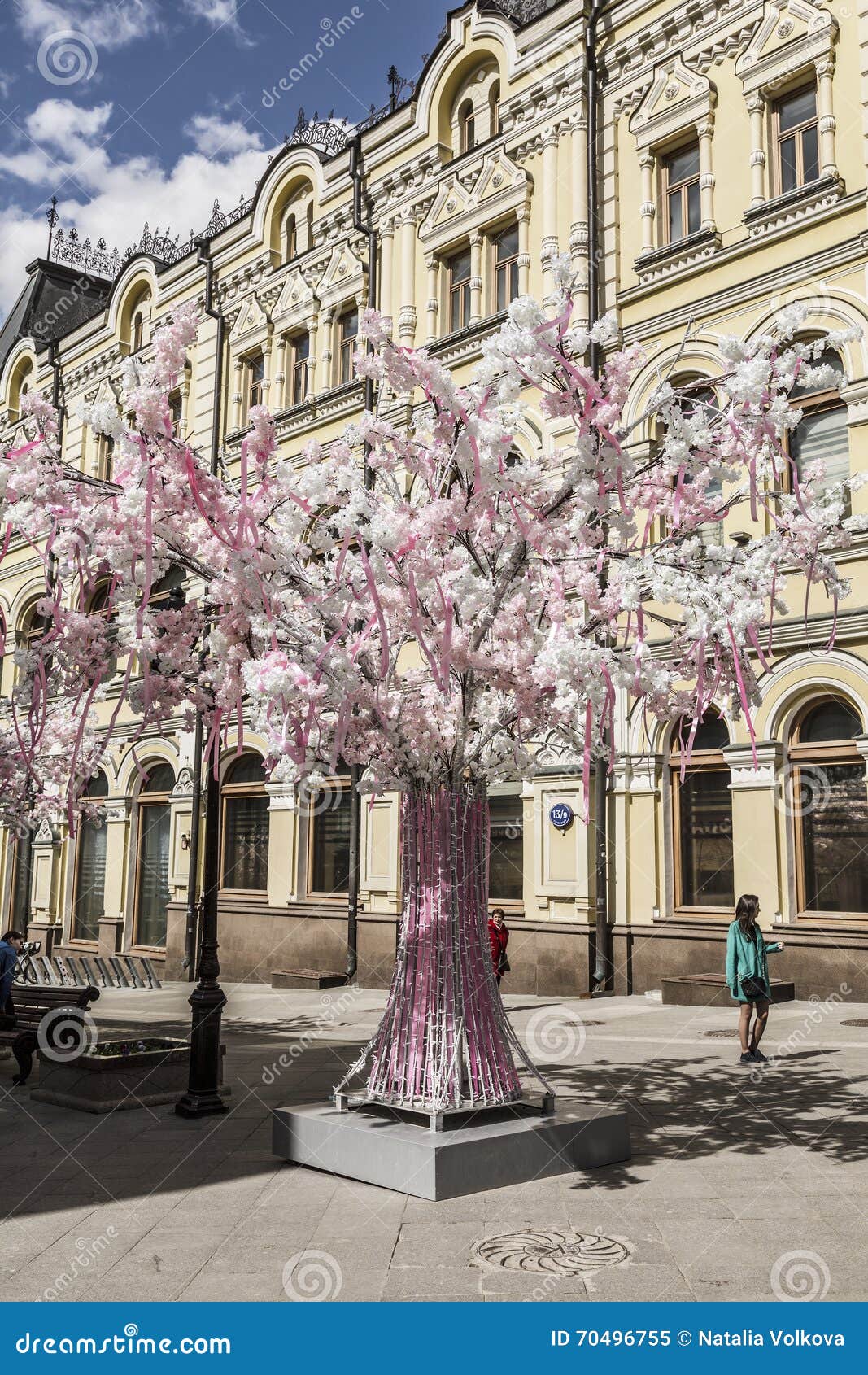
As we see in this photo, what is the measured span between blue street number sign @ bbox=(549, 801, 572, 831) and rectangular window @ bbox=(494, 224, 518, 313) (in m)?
8.47

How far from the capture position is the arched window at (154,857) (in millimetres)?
24500

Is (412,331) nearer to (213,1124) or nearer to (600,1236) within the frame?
(213,1124)

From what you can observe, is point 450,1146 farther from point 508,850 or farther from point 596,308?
point 596,308

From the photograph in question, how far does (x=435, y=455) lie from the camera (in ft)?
24.0

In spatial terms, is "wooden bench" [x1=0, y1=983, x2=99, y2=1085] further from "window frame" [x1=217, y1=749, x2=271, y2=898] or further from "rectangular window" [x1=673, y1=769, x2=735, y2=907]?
"window frame" [x1=217, y1=749, x2=271, y2=898]

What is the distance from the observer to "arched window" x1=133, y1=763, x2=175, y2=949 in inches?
965

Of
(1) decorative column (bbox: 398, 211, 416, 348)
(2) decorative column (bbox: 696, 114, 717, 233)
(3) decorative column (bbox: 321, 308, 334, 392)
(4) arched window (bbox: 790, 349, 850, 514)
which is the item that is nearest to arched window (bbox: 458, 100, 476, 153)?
(1) decorative column (bbox: 398, 211, 416, 348)

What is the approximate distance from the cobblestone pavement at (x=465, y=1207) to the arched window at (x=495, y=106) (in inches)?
637

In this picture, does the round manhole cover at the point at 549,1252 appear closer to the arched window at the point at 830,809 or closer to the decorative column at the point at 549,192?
the arched window at the point at 830,809

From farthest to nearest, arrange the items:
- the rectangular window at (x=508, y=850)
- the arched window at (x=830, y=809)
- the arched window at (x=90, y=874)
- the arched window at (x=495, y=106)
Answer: the arched window at (x=90, y=874) < the arched window at (x=495, y=106) < the rectangular window at (x=508, y=850) < the arched window at (x=830, y=809)

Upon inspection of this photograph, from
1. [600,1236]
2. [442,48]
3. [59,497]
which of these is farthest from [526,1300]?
[442,48]

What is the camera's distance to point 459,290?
20.6 m

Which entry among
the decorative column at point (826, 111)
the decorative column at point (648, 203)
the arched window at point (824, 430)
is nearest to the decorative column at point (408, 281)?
the decorative column at point (648, 203)

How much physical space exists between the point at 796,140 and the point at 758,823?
9.32m
